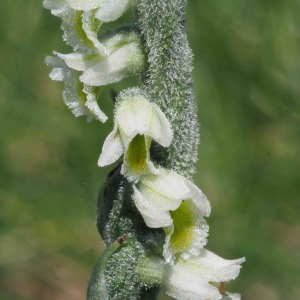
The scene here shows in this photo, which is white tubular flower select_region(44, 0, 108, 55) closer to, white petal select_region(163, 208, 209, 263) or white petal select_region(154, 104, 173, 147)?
white petal select_region(154, 104, 173, 147)

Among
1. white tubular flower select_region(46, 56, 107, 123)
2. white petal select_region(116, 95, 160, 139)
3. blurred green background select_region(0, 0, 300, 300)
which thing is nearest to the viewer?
white petal select_region(116, 95, 160, 139)

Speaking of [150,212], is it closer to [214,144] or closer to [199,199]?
[199,199]

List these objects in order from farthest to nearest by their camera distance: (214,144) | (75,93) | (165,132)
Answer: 1. (214,144)
2. (75,93)
3. (165,132)

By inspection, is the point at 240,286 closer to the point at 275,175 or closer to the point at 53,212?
the point at 275,175

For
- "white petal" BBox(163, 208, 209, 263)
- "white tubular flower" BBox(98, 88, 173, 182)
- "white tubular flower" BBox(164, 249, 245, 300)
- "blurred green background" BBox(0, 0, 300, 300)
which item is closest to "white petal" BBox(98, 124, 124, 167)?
Result: "white tubular flower" BBox(98, 88, 173, 182)

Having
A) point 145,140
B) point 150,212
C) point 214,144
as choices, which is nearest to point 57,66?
point 145,140

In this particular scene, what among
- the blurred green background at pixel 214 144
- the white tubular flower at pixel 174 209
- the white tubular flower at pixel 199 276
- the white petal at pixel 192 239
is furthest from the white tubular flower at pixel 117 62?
the blurred green background at pixel 214 144
